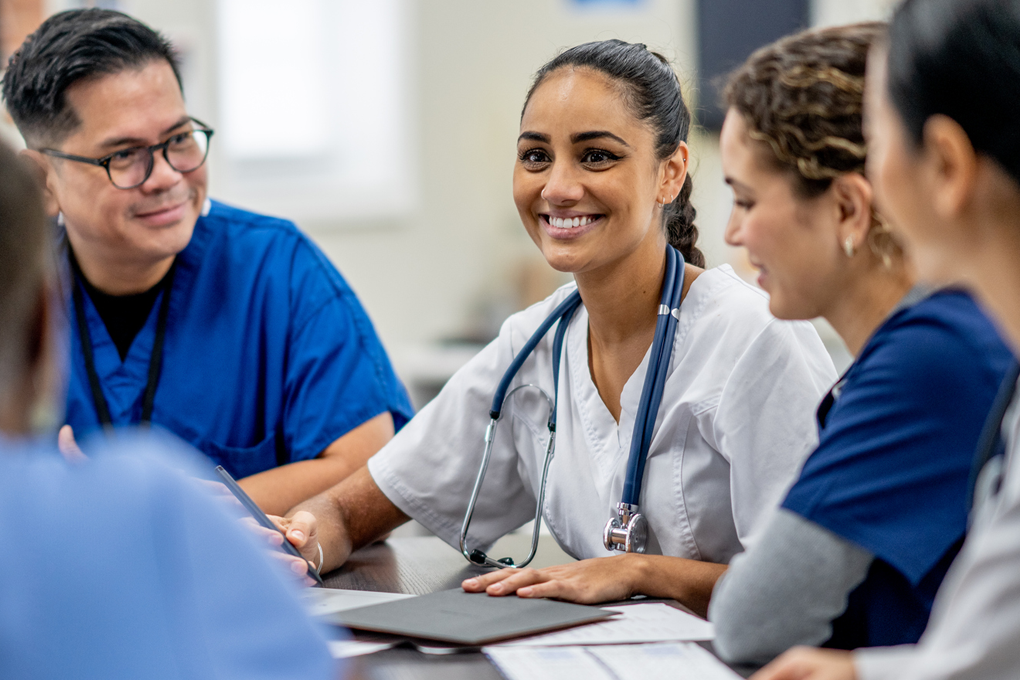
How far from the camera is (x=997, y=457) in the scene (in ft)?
2.56

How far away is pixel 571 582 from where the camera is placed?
1.12 metres

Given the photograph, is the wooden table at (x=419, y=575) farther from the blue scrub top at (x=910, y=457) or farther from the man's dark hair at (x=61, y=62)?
the man's dark hair at (x=61, y=62)

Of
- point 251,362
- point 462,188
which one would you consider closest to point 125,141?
point 251,362

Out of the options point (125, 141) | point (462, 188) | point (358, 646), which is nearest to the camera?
point (358, 646)

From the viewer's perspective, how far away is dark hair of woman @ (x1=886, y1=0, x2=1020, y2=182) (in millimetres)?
672

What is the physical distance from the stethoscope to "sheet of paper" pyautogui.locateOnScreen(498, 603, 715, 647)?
0.20 meters

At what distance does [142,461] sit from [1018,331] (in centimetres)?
56

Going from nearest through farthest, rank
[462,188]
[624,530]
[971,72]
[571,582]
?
[971,72], [571,582], [624,530], [462,188]

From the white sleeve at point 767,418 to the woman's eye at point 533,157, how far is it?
438 millimetres

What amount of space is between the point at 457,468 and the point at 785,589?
2.44 ft

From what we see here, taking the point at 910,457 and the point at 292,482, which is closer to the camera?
the point at 910,457

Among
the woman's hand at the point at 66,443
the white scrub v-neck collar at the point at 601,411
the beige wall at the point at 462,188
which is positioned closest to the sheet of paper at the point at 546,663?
the white scrub v-neck collar at the point at 601,411

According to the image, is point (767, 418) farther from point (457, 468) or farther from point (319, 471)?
point (319, 471)

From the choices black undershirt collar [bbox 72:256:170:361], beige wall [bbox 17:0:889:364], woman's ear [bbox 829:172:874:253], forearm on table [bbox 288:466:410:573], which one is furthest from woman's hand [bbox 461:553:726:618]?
beige wall [bbox 17:0:889:364]
